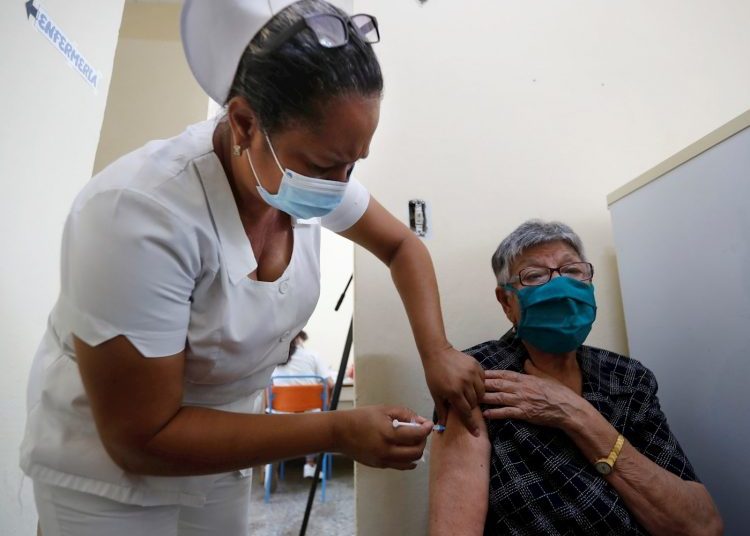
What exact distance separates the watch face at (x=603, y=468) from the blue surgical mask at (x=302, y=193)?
2.63ft

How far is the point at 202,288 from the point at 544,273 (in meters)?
0.82

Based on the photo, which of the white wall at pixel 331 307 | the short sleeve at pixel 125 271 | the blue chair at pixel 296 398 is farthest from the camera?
the white wall at pixel 331 307

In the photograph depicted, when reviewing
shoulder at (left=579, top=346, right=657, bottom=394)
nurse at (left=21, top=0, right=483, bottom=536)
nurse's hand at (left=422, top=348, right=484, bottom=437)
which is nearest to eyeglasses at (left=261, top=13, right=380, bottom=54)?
nurse at (left=21, top=0, right=483, bottom=536)

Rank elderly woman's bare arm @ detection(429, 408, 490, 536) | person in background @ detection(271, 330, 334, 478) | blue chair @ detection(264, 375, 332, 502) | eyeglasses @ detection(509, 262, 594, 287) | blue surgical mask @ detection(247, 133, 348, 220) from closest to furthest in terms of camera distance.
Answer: blue surgical mask @ detection(247, 133, 348, 220) < elderly woman's bare arm @ detection(429, 408, 490, 536) < eyeglasses @ detection(509, 262, 594, 287) < blue chair @ detection(264, 375, 332, 502) < person in background @ detection(271, 330, 334, 478)

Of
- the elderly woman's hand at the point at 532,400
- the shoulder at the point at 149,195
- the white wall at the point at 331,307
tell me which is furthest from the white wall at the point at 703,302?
the white wall at the point at 331,307

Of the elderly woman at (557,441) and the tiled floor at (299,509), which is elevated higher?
the elderly woman at (557,441)

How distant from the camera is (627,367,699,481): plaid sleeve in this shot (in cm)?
100

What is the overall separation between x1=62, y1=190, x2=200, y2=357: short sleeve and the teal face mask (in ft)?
2.60

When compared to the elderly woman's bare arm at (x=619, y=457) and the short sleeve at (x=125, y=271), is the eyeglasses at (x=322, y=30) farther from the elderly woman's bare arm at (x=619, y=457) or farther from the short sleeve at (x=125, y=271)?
the elderly woman's bare arm at (x=619, y=457)

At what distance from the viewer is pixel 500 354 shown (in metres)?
1.12

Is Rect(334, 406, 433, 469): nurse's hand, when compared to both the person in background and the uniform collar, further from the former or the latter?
the person in background

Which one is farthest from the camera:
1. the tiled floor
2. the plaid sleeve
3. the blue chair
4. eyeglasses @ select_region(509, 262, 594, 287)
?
the blue chair

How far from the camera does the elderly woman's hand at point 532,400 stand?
38.4 inches

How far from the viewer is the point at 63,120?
1.38 metres
